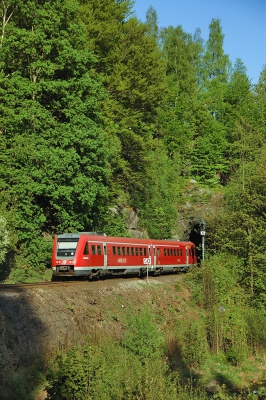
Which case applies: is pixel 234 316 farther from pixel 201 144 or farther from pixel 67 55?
pixel 201 144

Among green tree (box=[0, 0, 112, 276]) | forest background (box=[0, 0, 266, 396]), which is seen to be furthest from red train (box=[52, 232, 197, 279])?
green tree (box=[0, 0, 112, 276])

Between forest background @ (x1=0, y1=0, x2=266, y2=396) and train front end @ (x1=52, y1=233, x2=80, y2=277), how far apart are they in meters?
2.63

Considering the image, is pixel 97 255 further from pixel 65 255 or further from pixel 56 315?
pixel 56 315

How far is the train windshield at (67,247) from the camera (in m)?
28.8

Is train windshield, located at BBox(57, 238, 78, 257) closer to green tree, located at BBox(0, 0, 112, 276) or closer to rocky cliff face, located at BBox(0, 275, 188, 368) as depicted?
rocky cliff face, located at BBox(0, 275, 188, 368)

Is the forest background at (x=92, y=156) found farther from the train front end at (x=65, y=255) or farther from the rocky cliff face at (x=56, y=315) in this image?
the rocky cliff face at (x=56, y=315)

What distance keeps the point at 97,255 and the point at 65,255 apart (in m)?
→ 2.26

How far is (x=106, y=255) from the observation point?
3175cm

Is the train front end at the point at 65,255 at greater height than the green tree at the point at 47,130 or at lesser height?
lesser

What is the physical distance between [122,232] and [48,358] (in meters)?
24.8

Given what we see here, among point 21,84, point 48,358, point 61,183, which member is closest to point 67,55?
point 21,84

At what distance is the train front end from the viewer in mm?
28703

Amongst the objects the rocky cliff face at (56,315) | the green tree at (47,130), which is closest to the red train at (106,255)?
the rocky cliff face at (56,315)

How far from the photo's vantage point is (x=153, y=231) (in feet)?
174
